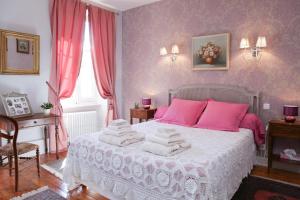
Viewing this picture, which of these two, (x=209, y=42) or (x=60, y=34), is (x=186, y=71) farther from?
(x=60, y=34)

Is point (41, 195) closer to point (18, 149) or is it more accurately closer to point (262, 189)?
point (18, 149)

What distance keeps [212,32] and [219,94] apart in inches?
42.2

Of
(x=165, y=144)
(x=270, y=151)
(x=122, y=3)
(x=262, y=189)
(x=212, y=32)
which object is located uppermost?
(x=122, y=3)

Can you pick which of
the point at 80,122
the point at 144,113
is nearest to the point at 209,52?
the point at 144,113

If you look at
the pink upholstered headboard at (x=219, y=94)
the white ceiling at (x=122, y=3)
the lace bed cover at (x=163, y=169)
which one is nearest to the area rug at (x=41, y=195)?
the lace bed cover at (x=163, y=169)

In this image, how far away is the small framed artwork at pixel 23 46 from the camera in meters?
3.60

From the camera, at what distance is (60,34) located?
4.01 meters

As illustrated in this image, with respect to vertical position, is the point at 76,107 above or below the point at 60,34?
below

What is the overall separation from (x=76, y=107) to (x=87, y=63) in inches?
36.6

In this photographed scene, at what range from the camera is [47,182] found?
2.92 metres

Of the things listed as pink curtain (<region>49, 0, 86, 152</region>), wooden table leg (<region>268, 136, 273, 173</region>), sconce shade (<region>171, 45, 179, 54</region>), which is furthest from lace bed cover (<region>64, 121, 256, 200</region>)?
sconce shade (<region>171, 45, 179, 54</region>)

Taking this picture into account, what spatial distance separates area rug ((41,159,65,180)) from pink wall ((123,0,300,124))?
2114 millimetres

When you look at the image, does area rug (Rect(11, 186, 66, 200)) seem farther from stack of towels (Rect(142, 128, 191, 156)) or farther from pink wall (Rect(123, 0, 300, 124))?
pink wall (Rect(123, 0, 300, 124))

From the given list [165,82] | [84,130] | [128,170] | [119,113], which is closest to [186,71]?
[165,82]
